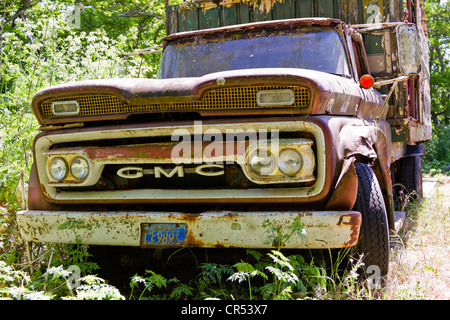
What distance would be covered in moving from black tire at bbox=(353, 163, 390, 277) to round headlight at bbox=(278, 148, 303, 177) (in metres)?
0.57

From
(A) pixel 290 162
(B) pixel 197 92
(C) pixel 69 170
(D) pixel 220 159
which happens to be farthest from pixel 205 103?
(C) pixel 69 170

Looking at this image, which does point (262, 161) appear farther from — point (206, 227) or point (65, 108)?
point (65, 108)

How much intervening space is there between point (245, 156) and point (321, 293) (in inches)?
36.5

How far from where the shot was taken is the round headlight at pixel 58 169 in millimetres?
3232

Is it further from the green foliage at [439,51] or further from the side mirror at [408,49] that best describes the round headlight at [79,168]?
the green foliage at [439,51]

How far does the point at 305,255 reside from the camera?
3.30m

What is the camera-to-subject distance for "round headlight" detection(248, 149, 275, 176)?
9.19 ft

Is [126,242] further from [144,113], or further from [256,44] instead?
[256,44]

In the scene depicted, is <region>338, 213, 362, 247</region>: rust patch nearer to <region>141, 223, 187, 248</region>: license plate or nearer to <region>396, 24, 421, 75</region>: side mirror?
<region>141, 223, 187, 248</region>: license plate

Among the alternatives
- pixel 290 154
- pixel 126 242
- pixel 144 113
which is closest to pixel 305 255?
pixel 290 154

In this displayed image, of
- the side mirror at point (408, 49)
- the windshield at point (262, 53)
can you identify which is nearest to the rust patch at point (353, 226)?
the windshield at point (262, 53)

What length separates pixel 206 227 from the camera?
112 inches

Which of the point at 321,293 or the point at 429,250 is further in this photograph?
the point at 429,250

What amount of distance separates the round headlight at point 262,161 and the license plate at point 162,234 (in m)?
0.57
